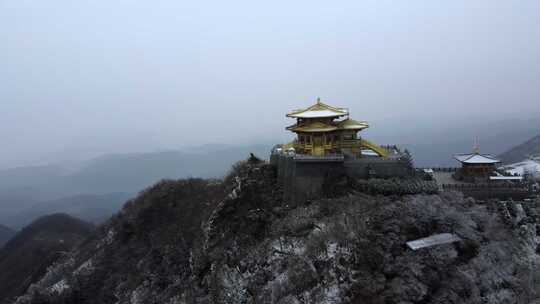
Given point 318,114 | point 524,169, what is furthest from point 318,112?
point 524,169

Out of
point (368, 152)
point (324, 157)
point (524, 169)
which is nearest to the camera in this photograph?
point (324, 157)

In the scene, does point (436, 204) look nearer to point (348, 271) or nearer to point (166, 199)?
point (348, 271)

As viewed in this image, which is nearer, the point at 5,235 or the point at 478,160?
the point at 478,160

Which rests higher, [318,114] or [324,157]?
[318,114]

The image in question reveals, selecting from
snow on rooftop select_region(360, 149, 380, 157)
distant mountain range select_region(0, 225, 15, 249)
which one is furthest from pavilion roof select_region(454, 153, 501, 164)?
distant mountain range select_region(0, 225, 15, 249)

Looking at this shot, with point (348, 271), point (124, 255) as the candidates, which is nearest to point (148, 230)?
point (124, 255)

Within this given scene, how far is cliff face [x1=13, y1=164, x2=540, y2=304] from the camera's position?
1622cm

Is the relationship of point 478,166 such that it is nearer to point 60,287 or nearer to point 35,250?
point 60,287

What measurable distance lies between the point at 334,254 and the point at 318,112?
11632 millimetres

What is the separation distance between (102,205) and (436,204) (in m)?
169

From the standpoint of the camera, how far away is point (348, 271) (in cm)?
1717

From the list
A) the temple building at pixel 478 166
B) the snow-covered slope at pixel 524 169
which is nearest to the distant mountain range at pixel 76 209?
the snow-covered slope at pixel 524 169

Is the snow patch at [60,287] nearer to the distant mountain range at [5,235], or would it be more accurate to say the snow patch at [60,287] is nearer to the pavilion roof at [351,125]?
the pavilion roof at [351,125]

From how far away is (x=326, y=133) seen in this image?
2583 cm
